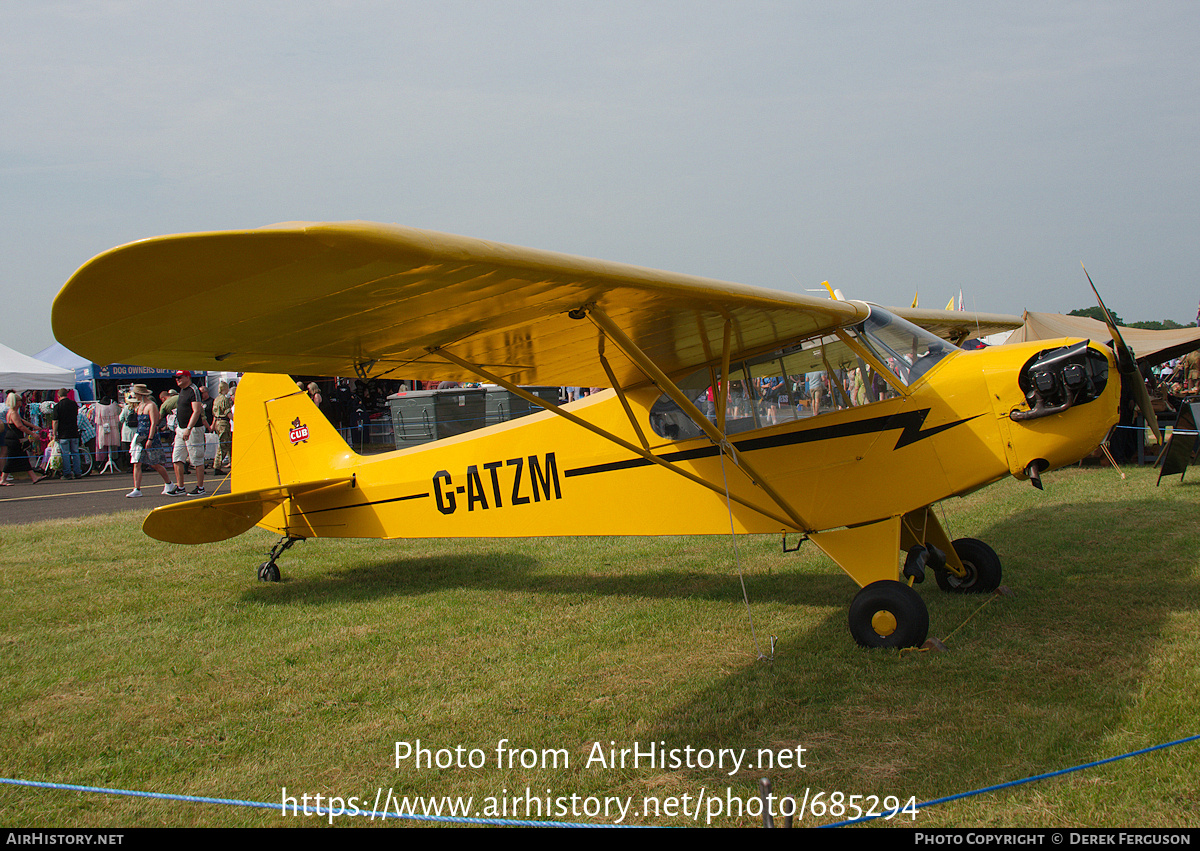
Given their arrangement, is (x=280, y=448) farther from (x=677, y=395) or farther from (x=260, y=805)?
(x=260, y=805)

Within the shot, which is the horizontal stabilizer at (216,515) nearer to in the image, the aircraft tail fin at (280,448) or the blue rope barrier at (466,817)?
the aircraft tail fin at (280,448)

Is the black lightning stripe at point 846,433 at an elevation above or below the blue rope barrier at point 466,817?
above

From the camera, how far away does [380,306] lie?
3.47 m

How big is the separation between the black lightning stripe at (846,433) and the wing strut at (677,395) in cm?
32

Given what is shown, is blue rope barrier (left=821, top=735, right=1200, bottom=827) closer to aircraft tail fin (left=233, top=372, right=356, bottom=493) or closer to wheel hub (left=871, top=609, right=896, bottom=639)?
wheel hub (left=871, top=609, right=896, bottom=639)

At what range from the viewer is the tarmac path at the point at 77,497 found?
38.5 feet

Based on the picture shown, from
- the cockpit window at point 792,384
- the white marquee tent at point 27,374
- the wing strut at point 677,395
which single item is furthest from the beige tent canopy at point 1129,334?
the white marquee tent at point 27,374

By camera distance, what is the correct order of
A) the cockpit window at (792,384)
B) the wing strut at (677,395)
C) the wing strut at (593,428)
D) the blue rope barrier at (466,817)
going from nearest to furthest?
the blue rope barrier at (466,817) → the wing strut at (677,395) → the wing strut at (593,428) → the cockpit window at (792,384)

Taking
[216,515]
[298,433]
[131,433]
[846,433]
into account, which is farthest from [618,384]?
[131,433]

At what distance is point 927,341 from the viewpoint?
5.14m

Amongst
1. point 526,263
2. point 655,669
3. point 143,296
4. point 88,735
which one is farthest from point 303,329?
point 655,669

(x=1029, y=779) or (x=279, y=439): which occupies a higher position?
(x=279, y=439)

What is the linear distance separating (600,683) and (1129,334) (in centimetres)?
1193

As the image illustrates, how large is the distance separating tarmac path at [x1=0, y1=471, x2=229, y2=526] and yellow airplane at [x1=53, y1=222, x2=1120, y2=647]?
4.87 metres
